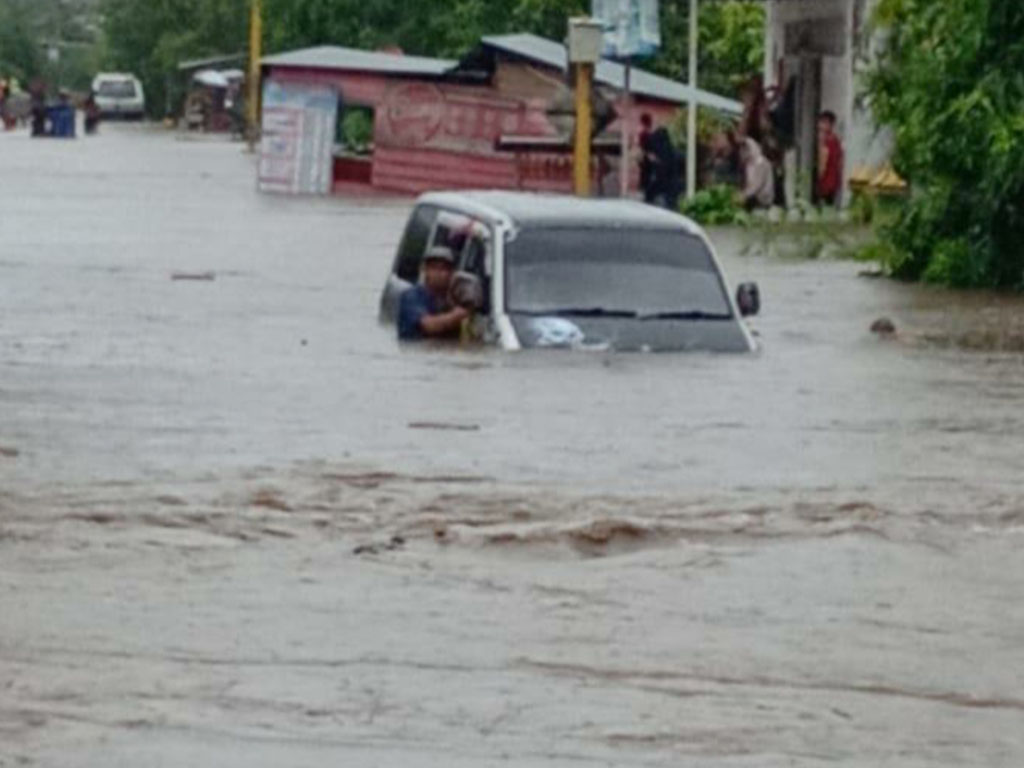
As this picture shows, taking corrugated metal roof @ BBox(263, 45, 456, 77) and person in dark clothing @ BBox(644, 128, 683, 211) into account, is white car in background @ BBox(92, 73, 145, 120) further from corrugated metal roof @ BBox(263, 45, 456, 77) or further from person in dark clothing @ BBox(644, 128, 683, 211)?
person in dark clothing @ BBox(644, 128, 683, 211)

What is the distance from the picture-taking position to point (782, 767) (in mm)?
8734

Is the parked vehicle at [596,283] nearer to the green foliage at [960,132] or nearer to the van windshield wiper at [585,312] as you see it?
the van windshield wiper at [585,312]

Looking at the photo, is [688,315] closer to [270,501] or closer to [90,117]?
[270,501]

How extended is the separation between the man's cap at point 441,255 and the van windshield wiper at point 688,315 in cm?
129

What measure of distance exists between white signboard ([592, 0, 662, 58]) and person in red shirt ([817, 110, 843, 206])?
107 inches

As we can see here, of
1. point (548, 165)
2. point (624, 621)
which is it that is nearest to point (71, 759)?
point (624, 621)

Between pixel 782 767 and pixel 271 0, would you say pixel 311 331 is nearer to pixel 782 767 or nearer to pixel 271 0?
pixel 782 767

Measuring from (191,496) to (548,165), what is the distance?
121 feet

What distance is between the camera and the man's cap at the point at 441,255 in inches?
829

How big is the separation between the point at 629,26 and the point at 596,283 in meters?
25.9

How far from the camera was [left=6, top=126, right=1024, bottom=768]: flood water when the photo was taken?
9242 mm

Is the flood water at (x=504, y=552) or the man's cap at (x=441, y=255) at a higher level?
the man's cap at (x=441, y=255)

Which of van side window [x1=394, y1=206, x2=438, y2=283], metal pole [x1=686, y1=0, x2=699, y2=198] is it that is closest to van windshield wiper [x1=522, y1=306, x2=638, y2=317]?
van side window [x1=394, y1=206, x2=438, y2=283]

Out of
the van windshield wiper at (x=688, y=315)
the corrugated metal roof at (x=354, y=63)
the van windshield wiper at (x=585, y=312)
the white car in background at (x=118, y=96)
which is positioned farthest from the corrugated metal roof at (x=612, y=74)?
the white car in background at (x=118, y=96)
